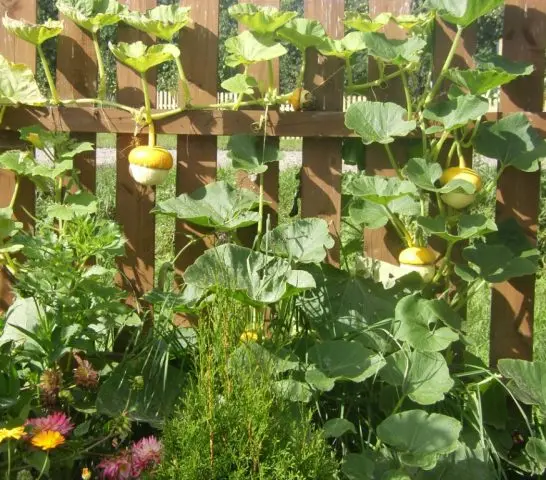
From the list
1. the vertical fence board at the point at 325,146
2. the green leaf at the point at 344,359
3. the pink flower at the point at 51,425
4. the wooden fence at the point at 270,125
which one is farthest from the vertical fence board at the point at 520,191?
the pink flower at the point at 51,425

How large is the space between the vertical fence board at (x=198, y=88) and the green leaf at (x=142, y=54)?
0.71 feet

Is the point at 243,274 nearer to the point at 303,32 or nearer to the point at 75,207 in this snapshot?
the point at 75,207

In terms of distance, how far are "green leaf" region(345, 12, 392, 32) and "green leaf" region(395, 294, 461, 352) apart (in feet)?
2.78

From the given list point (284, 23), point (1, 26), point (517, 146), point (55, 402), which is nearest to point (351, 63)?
point (284, 23)

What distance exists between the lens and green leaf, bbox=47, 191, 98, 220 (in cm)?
265

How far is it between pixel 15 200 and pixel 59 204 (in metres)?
0.31

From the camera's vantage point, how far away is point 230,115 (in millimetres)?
2865

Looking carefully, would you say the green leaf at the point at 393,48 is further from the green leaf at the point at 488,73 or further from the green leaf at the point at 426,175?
the green leaf at the point at 426,175

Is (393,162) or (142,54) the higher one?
(142,54)

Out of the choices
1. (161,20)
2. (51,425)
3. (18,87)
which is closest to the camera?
(51,425)

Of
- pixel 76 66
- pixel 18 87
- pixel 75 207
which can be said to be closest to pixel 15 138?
pixel 18 87

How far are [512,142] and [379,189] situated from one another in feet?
1.59

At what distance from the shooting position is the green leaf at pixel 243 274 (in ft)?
7.61

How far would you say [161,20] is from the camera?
8.81 ft
